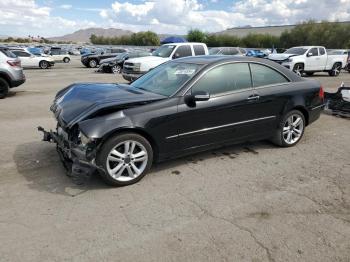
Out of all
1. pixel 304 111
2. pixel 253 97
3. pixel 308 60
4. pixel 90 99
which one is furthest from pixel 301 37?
pixel 90 99

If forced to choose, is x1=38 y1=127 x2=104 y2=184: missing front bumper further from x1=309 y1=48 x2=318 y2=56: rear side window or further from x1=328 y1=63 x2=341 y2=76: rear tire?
x1=328 y1=63 x2=341 y2=76: rear tire

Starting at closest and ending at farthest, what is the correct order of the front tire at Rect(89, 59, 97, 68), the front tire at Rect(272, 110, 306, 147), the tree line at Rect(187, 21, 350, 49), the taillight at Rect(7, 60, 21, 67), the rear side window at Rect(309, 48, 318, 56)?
1. the front tire at Rect(272, 110, 306, 147)
2. the taillight at Rect(7, 60, 21, 67)
3. the rear side window at Rect(309, 48, 318, 56)
4. the front tire at Rect(89, 59, 97, 68)
5. the tree line at Rect(187, 21, 350, 49)

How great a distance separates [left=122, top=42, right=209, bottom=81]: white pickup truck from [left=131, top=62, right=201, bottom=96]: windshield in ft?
30.0

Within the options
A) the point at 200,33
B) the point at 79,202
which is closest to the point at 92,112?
the point at 79,202

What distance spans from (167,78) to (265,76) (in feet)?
5.40

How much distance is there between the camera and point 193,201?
4098 millimetres

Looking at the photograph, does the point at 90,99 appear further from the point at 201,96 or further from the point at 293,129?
the point at 293,129

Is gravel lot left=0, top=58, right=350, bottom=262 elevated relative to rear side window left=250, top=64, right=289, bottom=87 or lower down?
lower down

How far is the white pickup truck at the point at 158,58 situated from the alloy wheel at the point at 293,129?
9.58 m

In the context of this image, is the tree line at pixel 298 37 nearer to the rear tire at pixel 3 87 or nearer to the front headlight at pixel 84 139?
the rear tire at pixel 3 87

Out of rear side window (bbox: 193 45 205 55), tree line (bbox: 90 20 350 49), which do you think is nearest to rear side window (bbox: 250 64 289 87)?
rear side window (bbox: 193 45 205 55)

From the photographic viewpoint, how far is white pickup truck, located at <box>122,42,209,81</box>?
15061mm

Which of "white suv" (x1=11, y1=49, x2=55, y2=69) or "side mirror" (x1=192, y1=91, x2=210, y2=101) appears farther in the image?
"white suv" (x1=11, y1=49, x2=55, y2=69)

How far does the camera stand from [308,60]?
64.5 ft
